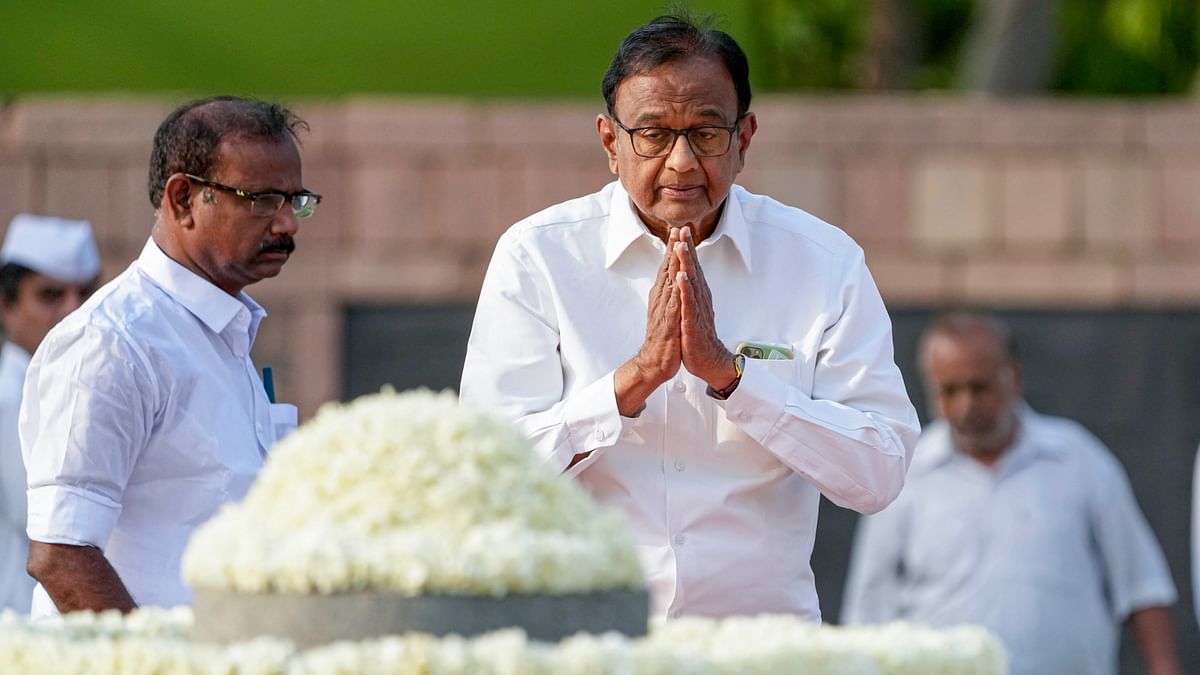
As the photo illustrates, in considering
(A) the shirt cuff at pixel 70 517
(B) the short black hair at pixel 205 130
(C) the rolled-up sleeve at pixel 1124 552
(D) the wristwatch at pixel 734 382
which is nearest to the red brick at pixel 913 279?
(C) the rolled-up sleeve at pixel 1124 552

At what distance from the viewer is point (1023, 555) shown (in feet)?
21.6

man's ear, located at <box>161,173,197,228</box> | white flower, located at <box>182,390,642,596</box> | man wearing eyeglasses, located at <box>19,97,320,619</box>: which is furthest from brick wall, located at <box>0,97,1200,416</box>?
white flower, located at <box>182,390,642,596</box>

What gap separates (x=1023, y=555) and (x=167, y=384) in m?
3.75

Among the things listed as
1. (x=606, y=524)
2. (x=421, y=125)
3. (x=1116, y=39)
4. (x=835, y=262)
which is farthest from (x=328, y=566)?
(x=1116, y=39)

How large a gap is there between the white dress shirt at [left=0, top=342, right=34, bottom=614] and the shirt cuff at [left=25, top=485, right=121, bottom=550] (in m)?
1.99

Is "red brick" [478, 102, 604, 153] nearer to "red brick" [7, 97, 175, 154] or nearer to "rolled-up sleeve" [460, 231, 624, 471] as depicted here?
"red brick" [7, 97, 175, 154]

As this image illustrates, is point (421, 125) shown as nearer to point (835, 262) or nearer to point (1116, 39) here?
point (835, 262)

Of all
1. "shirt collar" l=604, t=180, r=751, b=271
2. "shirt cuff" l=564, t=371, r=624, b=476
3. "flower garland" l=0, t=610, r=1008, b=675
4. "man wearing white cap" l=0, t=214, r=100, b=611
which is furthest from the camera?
"man wearing white cap" l=0, t=214, r=100, b=611

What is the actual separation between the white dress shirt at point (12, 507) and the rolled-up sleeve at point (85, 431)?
1.90m

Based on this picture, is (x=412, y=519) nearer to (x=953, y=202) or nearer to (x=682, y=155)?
(x=682, y=155)

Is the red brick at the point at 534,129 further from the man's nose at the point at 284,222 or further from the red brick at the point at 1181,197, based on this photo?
the man's nose at the point at 284,222

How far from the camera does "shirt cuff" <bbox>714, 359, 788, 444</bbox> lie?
3.30 meters

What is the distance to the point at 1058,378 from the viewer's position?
9258 millimetres

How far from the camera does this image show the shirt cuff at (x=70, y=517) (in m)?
3.39
